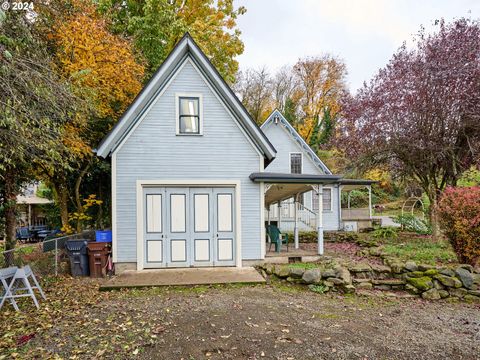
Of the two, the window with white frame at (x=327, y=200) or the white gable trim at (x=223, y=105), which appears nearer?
the white gable trim at (x=223, y=105)

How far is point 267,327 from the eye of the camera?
16.5 ft

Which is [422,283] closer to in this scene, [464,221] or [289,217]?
[464,221]

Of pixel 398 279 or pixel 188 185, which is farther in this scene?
pixel 188 185

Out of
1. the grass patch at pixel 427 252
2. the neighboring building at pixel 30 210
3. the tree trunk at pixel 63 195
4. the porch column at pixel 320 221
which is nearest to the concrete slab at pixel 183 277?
the porch column at pixel 320 221

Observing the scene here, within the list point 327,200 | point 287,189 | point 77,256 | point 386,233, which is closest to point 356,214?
point 327,200

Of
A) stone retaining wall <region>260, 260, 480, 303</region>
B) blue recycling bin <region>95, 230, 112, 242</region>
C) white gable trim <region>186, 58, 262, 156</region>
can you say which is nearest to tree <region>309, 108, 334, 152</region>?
white gable trim <region>186, 58, 262, 156</region>

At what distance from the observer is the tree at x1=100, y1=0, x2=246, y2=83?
1471 centimetres

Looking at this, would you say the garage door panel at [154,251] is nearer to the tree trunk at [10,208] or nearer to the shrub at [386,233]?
the tree trunk at [10,208]

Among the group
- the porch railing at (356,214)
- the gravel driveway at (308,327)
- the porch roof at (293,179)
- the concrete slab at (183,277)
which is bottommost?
the gravel driveway at (308,327)

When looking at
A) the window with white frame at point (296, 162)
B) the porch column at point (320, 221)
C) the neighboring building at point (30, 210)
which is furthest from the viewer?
the neighboring building at point (30, 210)

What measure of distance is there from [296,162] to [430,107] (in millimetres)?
8209

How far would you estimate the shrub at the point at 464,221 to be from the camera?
304 inches

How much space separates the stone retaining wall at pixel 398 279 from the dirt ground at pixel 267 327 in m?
0.41

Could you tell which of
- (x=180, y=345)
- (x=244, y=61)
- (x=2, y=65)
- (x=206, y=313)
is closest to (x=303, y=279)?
(x=206, y=313)
